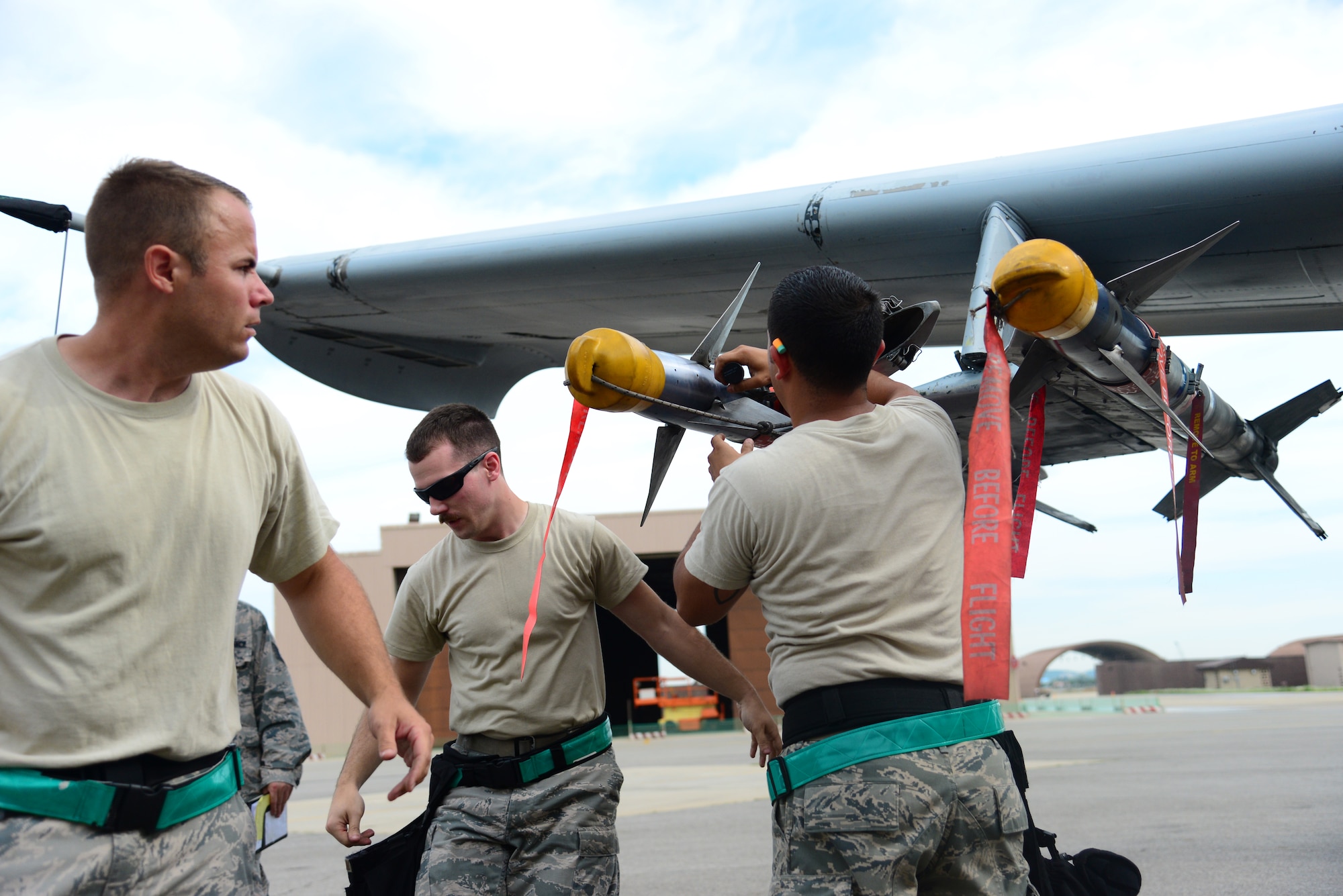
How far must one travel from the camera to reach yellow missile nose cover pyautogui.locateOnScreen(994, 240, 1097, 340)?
2.82m

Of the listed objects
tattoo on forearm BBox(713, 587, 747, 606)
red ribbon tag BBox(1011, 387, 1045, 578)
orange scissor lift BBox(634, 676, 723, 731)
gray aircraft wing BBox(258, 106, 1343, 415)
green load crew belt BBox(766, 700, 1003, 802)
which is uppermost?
gray aircraft wing BBox(258, 106, 1343, 415)

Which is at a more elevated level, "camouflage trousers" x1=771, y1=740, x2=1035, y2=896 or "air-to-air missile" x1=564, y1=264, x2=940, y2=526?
"air-to-air missile" x1=564, y1=264, x2=940, y2=526

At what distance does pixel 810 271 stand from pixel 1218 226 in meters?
2.45

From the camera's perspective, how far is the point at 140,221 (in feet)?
6.77

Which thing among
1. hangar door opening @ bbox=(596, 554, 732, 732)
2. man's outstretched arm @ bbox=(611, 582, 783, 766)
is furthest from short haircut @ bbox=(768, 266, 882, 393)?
hangar door opening @ bbox=(596, 554, 732, 732)

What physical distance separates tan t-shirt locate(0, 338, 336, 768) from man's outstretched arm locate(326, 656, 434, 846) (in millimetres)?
748

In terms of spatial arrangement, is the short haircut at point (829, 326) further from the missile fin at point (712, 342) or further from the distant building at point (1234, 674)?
the distant building at point (1234, 674)

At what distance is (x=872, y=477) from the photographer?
96.3 inches

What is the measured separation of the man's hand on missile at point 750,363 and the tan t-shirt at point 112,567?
4.97 feet

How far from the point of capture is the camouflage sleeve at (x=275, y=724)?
464cm

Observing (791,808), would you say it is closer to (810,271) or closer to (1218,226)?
(810,271)

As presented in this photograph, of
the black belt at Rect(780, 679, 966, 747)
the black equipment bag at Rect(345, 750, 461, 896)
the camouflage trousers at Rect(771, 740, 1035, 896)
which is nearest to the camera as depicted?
the camouflage trousers at Rect(771, 740, 1035, 896)

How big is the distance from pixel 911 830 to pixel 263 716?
3463mm

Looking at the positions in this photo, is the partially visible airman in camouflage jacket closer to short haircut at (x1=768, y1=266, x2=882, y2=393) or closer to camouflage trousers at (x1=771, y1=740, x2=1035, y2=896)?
camouflage trousers at (x1=771, y1=740, x2=1035, y2=896)
